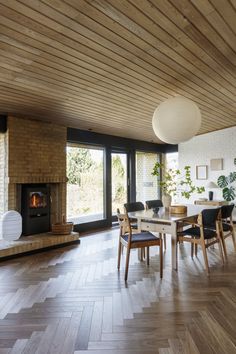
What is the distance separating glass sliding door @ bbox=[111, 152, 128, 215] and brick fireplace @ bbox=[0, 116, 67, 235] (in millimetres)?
1869

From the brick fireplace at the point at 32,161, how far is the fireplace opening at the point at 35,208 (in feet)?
0.26

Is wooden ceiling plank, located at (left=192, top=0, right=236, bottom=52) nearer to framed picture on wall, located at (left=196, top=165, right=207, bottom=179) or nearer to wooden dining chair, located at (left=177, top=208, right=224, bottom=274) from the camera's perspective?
wooden dining chair, located at (left=177, top=208, right=224, bottom=274)

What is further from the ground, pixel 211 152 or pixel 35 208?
pixel 211 152

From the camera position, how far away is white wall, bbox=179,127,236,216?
24.5 feet

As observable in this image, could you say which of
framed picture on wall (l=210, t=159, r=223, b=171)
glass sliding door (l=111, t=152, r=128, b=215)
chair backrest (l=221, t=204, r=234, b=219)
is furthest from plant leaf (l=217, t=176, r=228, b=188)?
chair backrest (l=221, t=204, r=234, b=219)

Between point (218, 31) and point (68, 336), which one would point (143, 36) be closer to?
point (218, 31)

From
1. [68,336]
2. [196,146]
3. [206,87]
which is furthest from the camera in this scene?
[196,146]

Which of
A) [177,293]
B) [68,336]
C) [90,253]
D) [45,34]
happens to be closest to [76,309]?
[68,336]

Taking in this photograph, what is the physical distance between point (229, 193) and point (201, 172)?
3.39 feet

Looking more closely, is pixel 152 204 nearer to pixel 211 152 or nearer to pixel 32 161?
pixel 32 161

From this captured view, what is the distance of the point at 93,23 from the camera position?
256cm

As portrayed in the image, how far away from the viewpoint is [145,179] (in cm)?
832

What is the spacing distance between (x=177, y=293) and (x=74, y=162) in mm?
4026

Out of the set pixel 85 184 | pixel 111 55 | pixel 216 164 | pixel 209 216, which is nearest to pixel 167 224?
pixel 209 216
